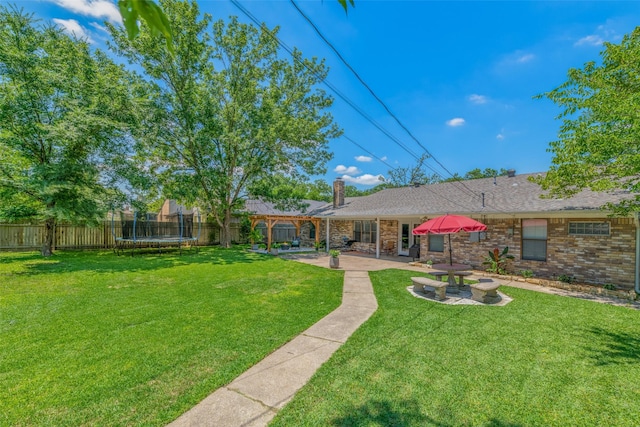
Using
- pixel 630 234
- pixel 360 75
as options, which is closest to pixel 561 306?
pixel 630 234

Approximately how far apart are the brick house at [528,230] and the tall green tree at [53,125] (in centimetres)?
1205

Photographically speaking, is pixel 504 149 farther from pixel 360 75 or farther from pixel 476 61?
pixel 360 75

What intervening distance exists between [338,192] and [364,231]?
3.96 meters

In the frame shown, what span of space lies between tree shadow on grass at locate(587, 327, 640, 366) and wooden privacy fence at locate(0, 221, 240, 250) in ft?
54.2

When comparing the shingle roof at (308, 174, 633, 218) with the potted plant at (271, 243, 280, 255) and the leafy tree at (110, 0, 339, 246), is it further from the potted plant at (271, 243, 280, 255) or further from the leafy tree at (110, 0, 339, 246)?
the leafy tree at (110, 0, 339, 246)

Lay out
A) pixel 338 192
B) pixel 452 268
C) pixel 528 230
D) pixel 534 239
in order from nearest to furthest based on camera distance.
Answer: pixel 452 268
pixel 534 239
pixel 528 230
pixel 338 192

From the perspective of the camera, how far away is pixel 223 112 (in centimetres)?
1714

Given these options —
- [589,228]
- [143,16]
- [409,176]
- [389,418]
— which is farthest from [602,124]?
[409,176]

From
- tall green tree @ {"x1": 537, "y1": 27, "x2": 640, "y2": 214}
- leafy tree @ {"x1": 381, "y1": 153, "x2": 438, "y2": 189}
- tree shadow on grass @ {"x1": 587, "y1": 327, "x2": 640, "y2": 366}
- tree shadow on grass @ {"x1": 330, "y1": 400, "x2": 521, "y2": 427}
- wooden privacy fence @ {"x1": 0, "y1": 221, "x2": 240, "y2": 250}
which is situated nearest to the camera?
tree shadow on grass @ {"x1": 330, "y1": 400, "x2": 521, "y2": 427}

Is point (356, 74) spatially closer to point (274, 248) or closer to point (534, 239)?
point (534, 239)

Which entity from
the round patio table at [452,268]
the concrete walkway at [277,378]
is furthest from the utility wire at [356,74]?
the concrete walkway at [277,378]

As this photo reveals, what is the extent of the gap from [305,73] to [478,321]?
60.2 feet

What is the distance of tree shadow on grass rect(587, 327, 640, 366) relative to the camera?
170 inches

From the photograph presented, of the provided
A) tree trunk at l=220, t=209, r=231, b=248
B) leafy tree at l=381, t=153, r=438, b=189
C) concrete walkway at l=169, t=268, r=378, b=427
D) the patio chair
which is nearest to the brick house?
the patio chair
